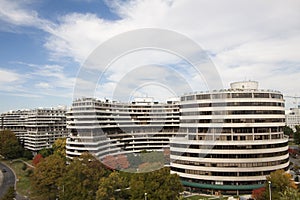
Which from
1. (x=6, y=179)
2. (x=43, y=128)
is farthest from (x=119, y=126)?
(x=43, y=128)

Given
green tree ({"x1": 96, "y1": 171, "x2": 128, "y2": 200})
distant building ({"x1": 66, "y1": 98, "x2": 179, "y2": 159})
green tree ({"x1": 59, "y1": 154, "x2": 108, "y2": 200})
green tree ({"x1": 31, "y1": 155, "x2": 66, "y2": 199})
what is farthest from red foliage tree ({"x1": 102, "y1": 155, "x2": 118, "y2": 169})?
green tree ({"x1": 96, "y1": 171, "x2": 128, "y2": 200})

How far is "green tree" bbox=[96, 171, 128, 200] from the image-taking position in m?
31.8

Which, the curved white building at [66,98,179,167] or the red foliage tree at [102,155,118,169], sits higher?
the curved white building at [66,98,179,167]

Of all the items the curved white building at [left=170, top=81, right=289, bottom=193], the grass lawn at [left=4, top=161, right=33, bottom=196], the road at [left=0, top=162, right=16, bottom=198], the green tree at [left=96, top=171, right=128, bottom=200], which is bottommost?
the road at [left=0, top=162, right=16, bottom=198]

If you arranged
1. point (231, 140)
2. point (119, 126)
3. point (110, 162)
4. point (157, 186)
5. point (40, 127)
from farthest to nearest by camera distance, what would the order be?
point (40, 127), point (119, 126), point (110, 162), point (231, 140), point (157, 186)

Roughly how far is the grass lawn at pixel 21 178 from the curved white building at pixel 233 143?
32249mm

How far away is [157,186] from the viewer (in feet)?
102

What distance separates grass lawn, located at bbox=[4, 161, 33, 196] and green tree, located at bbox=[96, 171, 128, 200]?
76.0 ft

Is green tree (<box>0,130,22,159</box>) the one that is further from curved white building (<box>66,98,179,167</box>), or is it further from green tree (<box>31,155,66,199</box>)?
green tree (<box>31,155,66,199</box>)

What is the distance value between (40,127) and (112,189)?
2725 inches

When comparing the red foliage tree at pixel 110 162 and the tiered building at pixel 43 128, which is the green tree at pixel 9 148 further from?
the red foliage tree at pixel 110 162

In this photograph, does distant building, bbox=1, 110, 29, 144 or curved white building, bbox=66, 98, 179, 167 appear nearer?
curved white building, bbox=66, 98, 179, 167

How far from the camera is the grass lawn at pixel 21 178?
163ft

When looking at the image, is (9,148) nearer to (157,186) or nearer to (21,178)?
(21,178)
